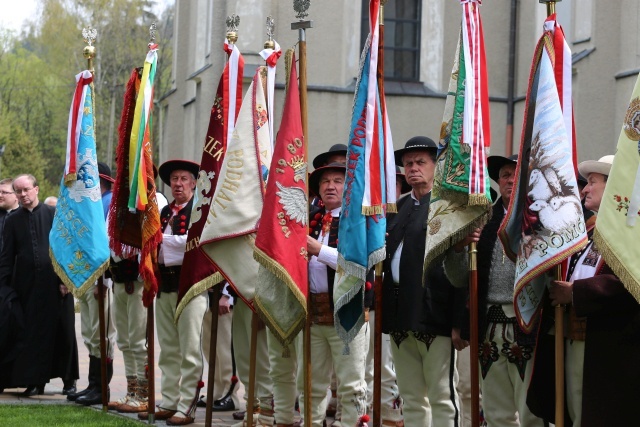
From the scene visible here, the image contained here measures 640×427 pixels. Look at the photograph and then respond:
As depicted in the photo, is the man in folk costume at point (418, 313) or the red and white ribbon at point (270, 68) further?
the red and white ribbon at point (270, 68)

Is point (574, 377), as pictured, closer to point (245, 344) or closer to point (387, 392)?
point (387, 392)

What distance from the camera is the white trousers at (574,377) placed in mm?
6352

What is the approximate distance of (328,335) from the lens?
8.30 metres

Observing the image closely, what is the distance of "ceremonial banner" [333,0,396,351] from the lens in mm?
7320

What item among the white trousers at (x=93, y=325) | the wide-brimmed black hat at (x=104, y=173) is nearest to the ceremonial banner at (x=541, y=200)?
the white trousers at (x=93, y=325)

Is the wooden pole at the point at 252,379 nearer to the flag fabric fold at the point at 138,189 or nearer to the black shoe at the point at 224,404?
the flag fabric fold at the point at 138,189

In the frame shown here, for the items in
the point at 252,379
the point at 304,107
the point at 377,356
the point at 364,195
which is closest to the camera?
the point at 377,356

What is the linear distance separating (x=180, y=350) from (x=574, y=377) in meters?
4.42

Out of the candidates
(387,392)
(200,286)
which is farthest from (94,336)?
→ (387,392)

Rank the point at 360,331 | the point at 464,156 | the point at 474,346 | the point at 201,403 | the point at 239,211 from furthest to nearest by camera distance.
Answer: the point at 201,403 → the point at 239,211 → the point at 360,331 → the point at 464,156 → the point at 474,346

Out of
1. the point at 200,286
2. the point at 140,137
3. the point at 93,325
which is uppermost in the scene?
the point at 140,137

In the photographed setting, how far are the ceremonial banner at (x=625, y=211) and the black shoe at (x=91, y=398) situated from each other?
6.37 meters

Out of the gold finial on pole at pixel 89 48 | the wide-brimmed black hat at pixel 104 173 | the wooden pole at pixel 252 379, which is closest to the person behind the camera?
the wooden pole at pixel 252 379

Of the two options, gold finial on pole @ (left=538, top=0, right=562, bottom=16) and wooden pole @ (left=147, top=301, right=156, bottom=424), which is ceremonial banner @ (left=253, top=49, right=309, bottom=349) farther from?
gold finial on pole @ (left=538, top=0, right=562, bottom=16)
